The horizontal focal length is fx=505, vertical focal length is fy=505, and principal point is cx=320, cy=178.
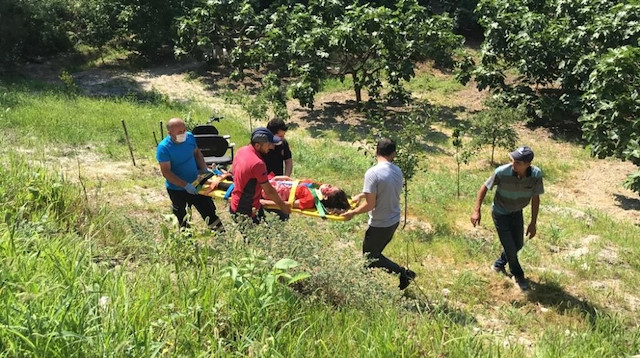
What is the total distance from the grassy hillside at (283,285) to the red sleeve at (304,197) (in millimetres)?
433

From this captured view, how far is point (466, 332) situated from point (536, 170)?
290cm

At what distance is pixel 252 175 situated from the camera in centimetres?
489

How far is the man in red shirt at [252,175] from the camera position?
488 cm

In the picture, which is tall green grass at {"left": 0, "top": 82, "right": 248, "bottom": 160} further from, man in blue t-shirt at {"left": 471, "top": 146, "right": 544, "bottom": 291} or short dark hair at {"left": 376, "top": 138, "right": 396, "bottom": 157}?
man in blue t-shirt at {"left": 471, "top": 146, "right": 544, "bottom": 291}

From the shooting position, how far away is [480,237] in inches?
283

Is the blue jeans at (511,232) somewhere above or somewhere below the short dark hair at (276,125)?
below

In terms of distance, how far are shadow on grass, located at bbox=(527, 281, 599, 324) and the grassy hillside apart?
0.07 ft

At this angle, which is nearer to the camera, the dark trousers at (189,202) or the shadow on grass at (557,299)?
the shadow on grass at (557,299)

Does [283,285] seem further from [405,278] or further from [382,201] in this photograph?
[405,278]

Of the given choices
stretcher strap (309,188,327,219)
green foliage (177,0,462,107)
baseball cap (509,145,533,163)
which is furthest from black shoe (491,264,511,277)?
green foliage (177,0,462,107)

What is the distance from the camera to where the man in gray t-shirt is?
471cm

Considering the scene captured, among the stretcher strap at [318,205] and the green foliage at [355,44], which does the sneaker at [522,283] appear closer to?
the stretcher strap at [318,205]

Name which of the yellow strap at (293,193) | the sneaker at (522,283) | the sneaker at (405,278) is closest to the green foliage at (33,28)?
the yellow strap at (293,193)

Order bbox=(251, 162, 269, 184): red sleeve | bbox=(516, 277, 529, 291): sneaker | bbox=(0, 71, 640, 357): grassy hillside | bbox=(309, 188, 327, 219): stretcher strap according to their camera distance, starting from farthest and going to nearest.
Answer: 1. bbox=(309, 188, 327, 219): stretcher strap
2. bbox=(516, 277, 529, 291): sneaker
3. bbox=(251, 162, 269, 184): red sleeve
4. bbox=(0, 71, 640, 357): grassy hillside
